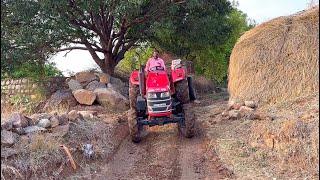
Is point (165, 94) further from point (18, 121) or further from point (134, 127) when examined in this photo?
point (18, 121)

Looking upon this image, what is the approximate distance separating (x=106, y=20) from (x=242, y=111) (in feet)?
27.2

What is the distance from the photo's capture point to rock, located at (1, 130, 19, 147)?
304 inches

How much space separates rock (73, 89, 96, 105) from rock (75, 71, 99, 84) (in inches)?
64.5

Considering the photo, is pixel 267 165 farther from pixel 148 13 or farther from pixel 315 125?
pixel 148 13

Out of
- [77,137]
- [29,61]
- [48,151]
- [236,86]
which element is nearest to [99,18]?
[29,61]

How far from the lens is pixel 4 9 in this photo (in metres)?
14.7

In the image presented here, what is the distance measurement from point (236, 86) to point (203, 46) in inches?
257

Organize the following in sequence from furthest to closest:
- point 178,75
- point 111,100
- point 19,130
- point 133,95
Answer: point 111,100 < point 133,95 < point 178,75 < point 19,130

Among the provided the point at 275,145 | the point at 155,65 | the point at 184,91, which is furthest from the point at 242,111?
the point at 275,145

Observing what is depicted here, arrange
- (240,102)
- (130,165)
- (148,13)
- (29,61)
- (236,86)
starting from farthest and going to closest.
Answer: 1. (148,13)
2. (29,61)
3. (236,86)
4. (240,102)
5. (130,165)

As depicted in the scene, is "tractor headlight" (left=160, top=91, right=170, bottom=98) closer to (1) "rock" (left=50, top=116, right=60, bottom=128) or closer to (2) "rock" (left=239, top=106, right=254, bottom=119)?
(1) "rock" (left=50, top=116, right=60, bottom=128)

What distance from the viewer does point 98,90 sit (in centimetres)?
1571

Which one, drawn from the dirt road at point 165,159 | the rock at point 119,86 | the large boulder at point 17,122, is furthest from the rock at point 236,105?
the large boulder at point 17,122

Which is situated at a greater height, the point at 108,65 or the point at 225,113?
the point at 108,65
